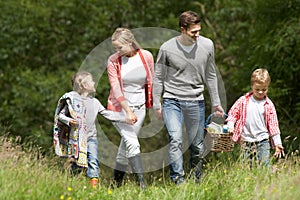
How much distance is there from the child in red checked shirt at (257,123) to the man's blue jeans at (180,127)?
1.18ft

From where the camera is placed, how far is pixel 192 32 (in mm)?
6688

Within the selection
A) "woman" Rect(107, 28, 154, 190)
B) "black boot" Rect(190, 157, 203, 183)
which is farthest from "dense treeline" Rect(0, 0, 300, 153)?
"woman" Rect(107, 28, 154, 190)

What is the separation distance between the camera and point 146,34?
1739cm

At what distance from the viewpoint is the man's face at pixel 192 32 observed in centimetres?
667

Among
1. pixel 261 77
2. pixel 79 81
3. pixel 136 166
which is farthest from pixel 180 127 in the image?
pixel 79 81

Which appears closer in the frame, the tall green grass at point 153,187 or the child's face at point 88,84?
the tall green grass at point 153,187

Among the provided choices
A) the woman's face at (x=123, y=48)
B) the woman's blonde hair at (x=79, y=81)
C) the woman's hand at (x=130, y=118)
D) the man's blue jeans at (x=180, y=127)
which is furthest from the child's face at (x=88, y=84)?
the man's blue jeans at (x=180, y=127)

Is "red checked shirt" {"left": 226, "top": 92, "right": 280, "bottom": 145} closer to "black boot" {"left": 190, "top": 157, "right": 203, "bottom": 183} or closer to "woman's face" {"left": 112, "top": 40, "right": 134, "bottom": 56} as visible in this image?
"black boot" {"left": 190, "top": 157, "right": 203, "bottom": 183}

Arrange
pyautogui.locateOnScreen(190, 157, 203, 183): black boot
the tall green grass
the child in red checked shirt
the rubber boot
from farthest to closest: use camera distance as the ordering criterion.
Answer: the child in red checked shirt, pyautogui.locateOnScreen(190, 157, 203, 183): black boot, the rubber boot, the tall green grass

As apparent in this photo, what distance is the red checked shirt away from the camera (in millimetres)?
6910

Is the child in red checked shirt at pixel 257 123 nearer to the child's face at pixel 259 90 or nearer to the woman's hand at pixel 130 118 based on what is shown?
the child's face at pixel 259 90

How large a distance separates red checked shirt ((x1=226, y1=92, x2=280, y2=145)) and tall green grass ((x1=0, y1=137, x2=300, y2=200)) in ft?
1.75

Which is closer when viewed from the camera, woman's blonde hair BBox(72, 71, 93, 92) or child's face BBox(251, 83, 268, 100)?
child's face BBox(251, 83, 268, 100)

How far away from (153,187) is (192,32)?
170 cm
